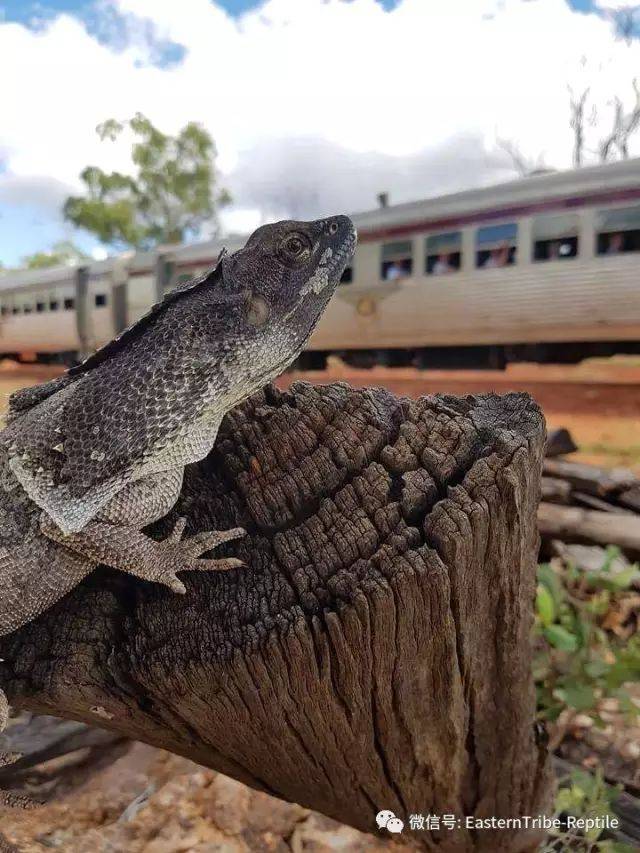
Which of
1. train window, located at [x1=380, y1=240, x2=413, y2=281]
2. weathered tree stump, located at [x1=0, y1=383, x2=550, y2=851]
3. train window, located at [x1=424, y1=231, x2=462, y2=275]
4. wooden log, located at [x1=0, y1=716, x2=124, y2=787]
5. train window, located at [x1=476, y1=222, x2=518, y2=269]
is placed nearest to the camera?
weathered tree stump, located at [x1=0, y1=383, x2=550, y2=851]

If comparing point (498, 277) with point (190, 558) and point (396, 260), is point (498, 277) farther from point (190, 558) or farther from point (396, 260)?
point (190, 558)

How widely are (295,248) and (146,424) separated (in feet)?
1.65

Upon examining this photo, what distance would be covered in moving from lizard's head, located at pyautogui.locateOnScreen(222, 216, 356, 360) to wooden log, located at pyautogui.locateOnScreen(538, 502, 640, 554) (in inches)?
85.3

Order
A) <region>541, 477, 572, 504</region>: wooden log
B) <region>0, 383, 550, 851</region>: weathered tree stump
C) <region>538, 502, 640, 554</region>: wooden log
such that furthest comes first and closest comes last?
<region>541, 477, 572, 504</region>: wooden log < <region>538, 502, 640, 554</region>: wooden log < <region>0, 383, 550, 851</region>: weathered tree stump

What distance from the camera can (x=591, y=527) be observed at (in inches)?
116

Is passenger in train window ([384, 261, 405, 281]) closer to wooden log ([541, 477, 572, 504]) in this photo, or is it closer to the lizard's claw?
wooden log ([541, 477, 572, 504])

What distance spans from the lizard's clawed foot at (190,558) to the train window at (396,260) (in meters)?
4.23

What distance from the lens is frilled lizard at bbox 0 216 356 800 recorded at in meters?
1.12

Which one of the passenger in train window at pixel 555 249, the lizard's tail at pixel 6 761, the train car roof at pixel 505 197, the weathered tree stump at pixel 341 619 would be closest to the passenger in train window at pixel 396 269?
the train car roof at pixel 505 197

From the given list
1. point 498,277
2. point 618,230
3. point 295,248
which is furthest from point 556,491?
point 295,248

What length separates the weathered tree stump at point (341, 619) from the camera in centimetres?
105

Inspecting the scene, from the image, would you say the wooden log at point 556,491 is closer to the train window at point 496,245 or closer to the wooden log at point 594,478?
the wooden log at point 594,478

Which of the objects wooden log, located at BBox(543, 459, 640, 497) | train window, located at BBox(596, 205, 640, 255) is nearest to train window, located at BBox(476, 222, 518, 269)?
train window, located at BBox(596, 205, 640, 255)

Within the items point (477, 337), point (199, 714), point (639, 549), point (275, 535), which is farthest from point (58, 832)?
point (477, 337)
